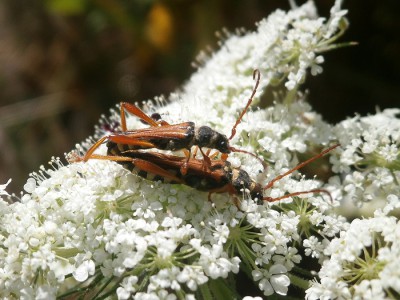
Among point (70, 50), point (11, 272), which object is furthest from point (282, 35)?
point (70, 50)

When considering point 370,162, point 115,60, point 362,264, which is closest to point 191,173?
point 362,264

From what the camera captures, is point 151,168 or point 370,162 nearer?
point 151,168

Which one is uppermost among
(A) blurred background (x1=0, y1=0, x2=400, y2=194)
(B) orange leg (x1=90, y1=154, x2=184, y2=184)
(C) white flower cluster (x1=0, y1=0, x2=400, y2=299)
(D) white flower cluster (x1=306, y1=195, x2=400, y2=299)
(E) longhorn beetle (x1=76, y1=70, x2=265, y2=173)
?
(A) blurred background (x1=0, y1=0, x2=400, y2=194)

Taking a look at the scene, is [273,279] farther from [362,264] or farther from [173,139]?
[173,139]

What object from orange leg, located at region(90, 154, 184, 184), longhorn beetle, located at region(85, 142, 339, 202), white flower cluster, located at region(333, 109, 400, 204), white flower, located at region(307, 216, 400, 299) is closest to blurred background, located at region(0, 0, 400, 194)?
white flower cluster, located at region(333, 109, 400, 204)

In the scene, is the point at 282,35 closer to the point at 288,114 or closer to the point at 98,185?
the point at 288,114

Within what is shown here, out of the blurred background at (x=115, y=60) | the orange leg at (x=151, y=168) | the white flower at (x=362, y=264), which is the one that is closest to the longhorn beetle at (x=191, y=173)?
the orange leg at (x=151, y=168)

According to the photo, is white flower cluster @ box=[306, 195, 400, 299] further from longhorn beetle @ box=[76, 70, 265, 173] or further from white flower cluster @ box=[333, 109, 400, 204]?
longhorn beetle @ box=[76, 70, 265, 173]
